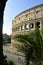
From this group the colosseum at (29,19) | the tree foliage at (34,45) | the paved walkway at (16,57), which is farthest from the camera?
the colosseum at (29,19)

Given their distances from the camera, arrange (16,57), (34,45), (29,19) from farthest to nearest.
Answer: (29,19) → (16,57) → (34,45)

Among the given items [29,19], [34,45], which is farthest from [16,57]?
[29,19]

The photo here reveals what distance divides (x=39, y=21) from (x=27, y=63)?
23.5m

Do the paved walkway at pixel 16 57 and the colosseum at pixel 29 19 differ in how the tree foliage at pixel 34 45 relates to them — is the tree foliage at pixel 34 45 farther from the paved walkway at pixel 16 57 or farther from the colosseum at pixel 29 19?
the colosseum at pixel 29 19

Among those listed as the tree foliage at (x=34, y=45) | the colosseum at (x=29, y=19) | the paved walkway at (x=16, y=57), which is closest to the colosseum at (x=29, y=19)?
the colosseum at (x=29, y=19)

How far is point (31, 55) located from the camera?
9.30 metres

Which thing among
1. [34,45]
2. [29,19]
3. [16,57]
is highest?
[29,19]

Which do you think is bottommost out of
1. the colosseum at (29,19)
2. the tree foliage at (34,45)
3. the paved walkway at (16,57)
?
the paved walkway at (16,57)

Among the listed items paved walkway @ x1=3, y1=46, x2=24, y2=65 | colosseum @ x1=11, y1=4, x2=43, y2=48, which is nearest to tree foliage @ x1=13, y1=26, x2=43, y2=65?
paved walkway @ x1=3, y1=46, x2=24, y2=65

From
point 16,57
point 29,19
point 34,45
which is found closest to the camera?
point 34,45

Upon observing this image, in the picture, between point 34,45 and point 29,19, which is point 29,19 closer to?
point 29,19

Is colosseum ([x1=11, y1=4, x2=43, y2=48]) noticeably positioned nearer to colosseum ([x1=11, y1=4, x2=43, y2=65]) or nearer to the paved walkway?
colosseum ([x1=11, y1=4, x2=43, y2=65])

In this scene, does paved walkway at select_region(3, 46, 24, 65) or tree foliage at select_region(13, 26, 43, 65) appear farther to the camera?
paved walkway at select_region(3, 46, 24, 65)

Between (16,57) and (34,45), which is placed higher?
(34,45)
